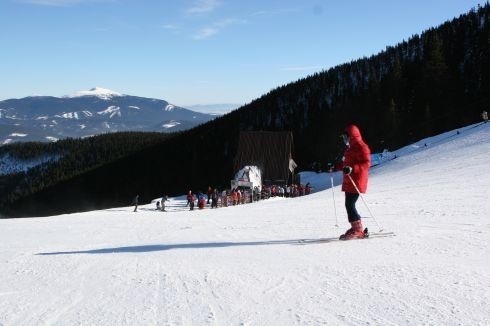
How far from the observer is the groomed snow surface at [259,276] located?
12.2 feet

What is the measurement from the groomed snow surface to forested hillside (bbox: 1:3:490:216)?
5654cm

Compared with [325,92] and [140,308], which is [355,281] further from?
[325,92]

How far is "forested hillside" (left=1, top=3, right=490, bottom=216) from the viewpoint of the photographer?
64.1 m

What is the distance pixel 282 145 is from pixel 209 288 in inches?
1601

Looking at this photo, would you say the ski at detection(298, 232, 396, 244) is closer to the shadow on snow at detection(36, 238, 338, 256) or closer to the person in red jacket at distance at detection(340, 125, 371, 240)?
the shadow on snow at detection(36, 238, 338, 256)

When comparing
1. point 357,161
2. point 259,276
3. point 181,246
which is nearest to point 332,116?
point 357,161

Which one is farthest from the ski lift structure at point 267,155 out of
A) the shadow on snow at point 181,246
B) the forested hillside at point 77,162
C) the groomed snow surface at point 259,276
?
the forested hillside at point 77,162

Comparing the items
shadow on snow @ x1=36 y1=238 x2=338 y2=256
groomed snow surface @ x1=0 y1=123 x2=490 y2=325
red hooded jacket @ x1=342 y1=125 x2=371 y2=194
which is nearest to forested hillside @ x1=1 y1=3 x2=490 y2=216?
red hooded jacket @ x1=342 y1=125 x2=371 y2=194

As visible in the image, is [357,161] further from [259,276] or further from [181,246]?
[181,246]

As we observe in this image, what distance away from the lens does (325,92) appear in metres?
96.8

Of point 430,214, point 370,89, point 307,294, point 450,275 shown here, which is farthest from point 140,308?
point 370,89

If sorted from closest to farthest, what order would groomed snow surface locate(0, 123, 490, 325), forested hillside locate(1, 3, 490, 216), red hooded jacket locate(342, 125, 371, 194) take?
groomed snow surface locate(0, 123, 490, 325) → red hooded jacket locate(342, 125, 371, 194) → forested hillside locate(1, 3, 490, 216)

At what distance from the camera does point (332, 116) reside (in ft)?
279

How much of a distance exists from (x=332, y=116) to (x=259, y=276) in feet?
270
